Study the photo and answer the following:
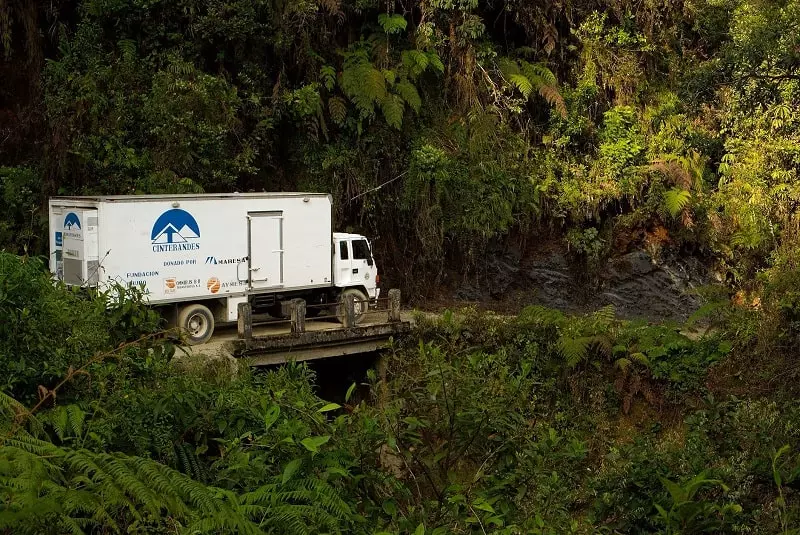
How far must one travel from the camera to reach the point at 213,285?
57.8 ft

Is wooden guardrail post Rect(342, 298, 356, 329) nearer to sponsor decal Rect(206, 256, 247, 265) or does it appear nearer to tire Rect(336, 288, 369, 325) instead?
tire Rect(336, 288, 369, 325)

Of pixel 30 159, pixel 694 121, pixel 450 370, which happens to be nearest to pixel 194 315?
pixel 30 159

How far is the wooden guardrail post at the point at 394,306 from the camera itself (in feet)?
64.0

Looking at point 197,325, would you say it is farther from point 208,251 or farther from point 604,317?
point 604,317

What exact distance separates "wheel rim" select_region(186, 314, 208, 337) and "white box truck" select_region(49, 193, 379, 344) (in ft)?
0.06

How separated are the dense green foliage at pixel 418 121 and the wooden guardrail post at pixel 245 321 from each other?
394cm

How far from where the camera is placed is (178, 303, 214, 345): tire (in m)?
17.4

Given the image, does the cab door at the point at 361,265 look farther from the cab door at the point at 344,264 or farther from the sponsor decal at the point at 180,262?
the sponsor decal at the point at 180,262

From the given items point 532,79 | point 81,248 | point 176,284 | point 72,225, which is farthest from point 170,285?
point 532,79

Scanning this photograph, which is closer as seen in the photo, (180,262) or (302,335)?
(180,262)

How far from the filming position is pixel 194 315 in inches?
692

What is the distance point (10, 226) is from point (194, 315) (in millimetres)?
5876

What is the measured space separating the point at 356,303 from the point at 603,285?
7.31m

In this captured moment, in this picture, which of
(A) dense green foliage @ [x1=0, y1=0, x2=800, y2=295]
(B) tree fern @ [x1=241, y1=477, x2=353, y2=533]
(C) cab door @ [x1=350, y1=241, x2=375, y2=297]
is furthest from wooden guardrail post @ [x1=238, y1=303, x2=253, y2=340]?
(B) tree fern @ [x1=241, y1=477, x2=353, y2=533]
